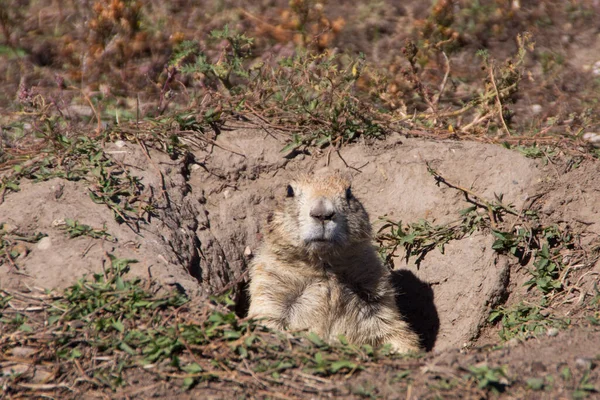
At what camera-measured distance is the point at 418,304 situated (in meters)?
6.81

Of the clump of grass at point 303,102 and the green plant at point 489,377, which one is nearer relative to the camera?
the green plant at point 489,377

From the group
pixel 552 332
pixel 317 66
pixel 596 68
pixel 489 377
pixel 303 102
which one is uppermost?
pixel 489 377

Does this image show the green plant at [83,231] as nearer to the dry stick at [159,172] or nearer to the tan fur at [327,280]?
the dry stick at [159,172]

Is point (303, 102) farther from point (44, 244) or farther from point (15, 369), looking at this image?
point (15, 369)

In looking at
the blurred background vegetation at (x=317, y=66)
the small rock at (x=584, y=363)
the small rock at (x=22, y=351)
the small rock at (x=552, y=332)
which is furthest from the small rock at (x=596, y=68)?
the small rock at (x=22, y=351)

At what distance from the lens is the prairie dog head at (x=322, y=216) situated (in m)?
5.27

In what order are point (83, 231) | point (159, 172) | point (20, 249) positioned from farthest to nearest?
point (159, 172) → point (83, 231) → point (20, 249)

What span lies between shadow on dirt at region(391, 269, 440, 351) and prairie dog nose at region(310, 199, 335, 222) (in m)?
1.68

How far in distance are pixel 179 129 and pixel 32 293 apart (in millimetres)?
2693

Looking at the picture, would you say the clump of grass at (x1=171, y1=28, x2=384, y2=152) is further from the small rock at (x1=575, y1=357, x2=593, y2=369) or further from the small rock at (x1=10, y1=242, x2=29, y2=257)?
the small rock at (x1=575, y1=357, x2=593, y2=369)

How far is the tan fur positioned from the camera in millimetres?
5625

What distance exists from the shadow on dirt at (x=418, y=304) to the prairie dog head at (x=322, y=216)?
1069 mm

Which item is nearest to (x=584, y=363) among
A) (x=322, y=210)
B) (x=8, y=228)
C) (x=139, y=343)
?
(x=322, y=210)

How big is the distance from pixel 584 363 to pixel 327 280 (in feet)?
7.74
